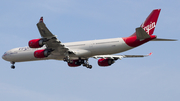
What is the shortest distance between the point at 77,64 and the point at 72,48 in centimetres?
417

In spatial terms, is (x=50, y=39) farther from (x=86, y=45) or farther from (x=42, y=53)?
(x=86, y=45)

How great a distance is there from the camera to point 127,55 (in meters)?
53.8

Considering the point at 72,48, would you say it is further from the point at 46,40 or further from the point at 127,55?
the point at 127,55

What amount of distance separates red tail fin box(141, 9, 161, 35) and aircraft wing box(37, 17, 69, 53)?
36.0 feet

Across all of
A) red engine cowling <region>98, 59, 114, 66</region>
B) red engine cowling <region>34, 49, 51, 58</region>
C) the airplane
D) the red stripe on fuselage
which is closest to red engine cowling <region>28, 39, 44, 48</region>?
the airplane

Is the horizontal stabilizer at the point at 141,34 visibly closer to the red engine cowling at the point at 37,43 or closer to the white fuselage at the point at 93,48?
the white fuselage at the point at 93,48

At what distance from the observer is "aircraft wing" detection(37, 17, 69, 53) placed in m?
43.2

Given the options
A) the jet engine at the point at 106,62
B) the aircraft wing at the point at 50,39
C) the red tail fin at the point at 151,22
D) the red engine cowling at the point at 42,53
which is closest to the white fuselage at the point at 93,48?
the red engine cowling at the point at 42,53

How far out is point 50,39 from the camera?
4509 centimetres

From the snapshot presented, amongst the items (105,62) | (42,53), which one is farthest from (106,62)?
(42,53)

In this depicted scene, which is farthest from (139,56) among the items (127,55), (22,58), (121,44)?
(22,58)

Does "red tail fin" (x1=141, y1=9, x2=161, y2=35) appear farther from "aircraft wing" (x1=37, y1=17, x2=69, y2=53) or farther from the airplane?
"aircraft wing" (x1=37, y1=17, x2=69, y2=53)

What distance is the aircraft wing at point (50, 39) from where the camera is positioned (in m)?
43.2

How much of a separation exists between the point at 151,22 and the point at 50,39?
13.3 metres
